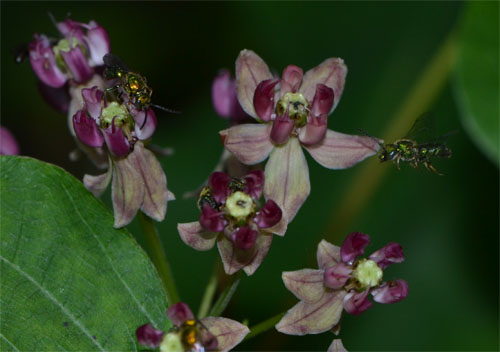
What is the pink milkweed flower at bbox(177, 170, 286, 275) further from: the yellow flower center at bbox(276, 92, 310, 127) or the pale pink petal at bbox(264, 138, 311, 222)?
the yellow flower center at bbox(276, 92, 310, 127)

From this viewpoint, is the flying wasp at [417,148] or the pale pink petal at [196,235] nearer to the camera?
the pale pink petal at [196,235]

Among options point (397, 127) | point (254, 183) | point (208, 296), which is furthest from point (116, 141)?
point (397, 127)

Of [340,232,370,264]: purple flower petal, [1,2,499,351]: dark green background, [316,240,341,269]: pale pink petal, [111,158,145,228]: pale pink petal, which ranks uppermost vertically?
[111,158,145,228]: pale pink petal

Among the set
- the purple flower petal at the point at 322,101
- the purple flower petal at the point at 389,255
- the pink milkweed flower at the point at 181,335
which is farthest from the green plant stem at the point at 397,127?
the pink milkweed flower at the point at 181,335

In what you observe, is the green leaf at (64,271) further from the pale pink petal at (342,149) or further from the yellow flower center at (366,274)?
the pale pink petal at (342,149)

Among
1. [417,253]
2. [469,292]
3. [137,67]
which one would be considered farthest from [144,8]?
[469,292]

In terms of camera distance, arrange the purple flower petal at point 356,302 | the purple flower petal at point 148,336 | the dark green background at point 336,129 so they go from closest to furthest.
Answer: the purple flower petal at point 148,336
the purple flower petal at point 356,302
the dark green background at point 336,129

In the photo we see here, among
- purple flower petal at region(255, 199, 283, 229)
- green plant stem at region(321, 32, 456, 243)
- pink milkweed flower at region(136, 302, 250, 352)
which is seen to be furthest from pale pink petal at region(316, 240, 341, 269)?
green plant stem at region(321, 32, 456, 243)
